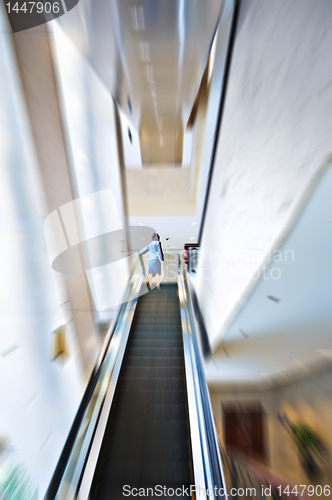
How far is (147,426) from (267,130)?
3375 mm

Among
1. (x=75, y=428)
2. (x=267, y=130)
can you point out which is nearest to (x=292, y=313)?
(x=267, y=130)

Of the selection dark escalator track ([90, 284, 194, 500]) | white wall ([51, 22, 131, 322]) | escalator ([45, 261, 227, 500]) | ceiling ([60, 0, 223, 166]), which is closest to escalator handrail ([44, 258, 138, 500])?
escalator ([45, 261, 227, 500])

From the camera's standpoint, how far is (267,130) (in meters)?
1.91

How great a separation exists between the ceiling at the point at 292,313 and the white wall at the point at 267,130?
0.59ft

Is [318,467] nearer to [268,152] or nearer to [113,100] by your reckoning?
→ [268,152]

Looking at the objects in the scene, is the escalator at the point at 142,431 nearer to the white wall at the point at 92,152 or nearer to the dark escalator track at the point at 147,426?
the dark escalator track at the point at 147,426

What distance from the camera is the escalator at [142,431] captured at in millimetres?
1523

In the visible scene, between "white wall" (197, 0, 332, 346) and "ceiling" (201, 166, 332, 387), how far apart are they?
181mm

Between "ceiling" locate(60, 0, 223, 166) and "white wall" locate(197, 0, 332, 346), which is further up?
"ceiling" locate(60, 0, 223, 166)

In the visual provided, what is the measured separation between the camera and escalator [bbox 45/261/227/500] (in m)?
1.52

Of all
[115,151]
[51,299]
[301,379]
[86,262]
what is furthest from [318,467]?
[115,151]

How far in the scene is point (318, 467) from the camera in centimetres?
188

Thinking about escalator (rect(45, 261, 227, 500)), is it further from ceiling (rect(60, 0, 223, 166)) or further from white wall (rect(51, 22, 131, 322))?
ceiling (rect(60, 0, 223, 166))

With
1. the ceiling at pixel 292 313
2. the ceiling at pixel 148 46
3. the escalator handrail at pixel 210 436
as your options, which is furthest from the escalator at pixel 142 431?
the ceiling at pixel 148 46
